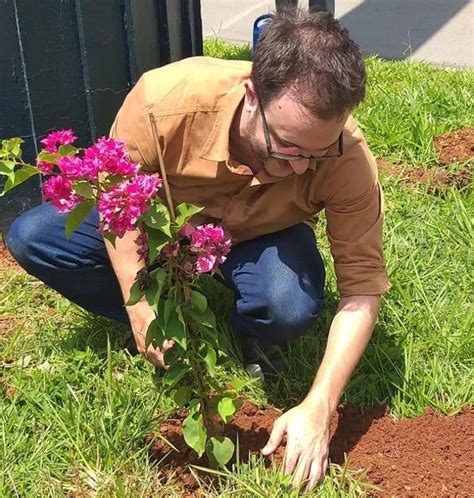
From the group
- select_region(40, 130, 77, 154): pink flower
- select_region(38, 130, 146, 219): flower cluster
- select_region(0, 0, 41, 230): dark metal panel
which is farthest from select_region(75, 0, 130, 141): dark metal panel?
select_region(38, 130, 146, 219): flower cluster

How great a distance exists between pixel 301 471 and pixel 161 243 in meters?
0.71

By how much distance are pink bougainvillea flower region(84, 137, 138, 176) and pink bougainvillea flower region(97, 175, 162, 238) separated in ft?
0.11

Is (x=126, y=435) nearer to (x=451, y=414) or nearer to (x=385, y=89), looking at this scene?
(x=451, y=414)

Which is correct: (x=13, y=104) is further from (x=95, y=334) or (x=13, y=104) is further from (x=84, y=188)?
(x=84, y=188)

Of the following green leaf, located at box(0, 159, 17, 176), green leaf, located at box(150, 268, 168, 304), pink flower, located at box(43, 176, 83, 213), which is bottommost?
green leaf, located at box(150, 268, 168, 304)

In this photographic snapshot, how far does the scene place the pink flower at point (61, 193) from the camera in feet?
5.38

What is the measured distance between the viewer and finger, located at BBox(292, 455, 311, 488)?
2043 millimetres

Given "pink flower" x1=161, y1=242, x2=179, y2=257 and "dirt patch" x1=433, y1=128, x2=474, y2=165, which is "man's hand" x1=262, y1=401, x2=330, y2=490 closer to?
"pink flower" x1=161, y1=242, x2=179, y2=257

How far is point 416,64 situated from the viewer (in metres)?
5.38

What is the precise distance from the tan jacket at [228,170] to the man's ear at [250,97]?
7 cm

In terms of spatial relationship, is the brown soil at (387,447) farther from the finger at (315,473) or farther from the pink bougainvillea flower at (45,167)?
the pink bougainvillea flower at (45,167)

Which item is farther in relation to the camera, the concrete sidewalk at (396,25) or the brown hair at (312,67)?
the concrete sidewalk at (396,25)

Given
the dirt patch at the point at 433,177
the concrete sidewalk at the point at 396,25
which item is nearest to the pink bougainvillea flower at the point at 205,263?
the dirt patch at the point at 433,177

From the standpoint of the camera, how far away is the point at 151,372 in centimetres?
260
